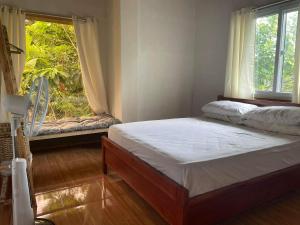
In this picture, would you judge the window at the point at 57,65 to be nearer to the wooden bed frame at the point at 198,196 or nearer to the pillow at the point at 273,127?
the wooden bed frame at the point at 198,196

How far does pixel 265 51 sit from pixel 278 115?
118 cm

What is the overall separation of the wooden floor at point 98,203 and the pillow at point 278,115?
2.34ft

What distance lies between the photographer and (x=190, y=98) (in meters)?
4.35

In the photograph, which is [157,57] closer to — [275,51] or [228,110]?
[228,110]

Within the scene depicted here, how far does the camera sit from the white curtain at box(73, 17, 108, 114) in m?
3.78

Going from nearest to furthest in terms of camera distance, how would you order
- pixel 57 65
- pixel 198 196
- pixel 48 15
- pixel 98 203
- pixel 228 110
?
pixel 198 196, pixel 98 203, pixel 228 110, pixel 48 15, pixel 57 65

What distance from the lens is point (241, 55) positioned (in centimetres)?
329

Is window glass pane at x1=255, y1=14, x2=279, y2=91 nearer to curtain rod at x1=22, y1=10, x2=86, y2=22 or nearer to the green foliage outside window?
the green foliage outside window

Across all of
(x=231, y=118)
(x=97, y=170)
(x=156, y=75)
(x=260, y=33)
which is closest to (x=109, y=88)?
(x=156, y=75)

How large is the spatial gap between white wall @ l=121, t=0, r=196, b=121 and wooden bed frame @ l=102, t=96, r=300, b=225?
1687mm

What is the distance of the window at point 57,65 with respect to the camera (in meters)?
3.64

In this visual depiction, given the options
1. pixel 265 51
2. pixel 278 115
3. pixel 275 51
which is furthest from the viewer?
pixel 265 51

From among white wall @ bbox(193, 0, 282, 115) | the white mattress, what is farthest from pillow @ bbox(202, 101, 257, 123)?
white wall @ bbox(193, 0, 282, 115)

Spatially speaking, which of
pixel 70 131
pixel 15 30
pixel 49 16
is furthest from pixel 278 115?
pixel 15 30
